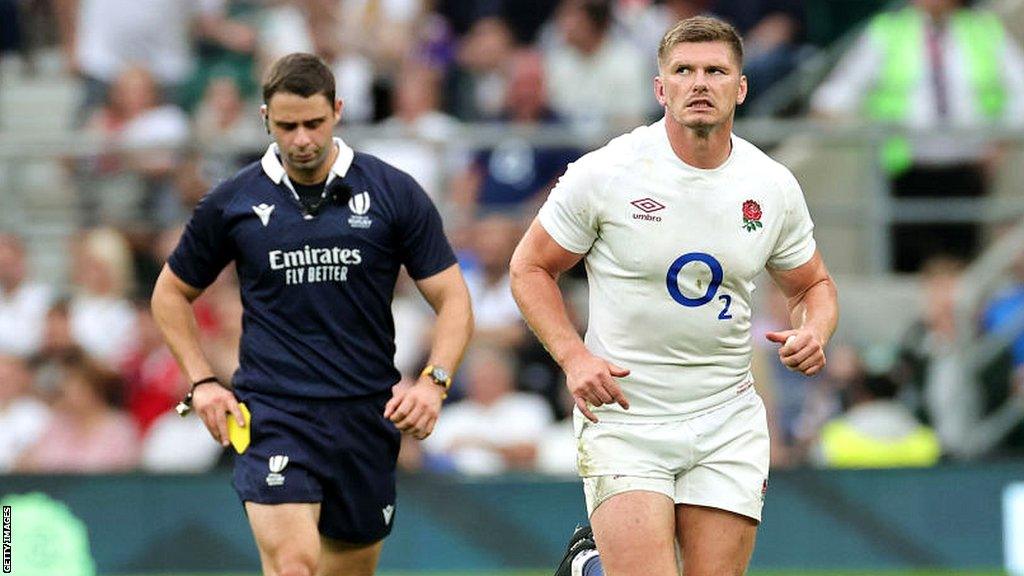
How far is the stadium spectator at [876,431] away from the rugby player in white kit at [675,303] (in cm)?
618

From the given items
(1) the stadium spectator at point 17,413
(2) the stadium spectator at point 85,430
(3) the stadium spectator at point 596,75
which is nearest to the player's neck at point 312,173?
(2) the stadium spectator at point 85,430

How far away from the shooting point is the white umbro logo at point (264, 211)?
804 centimetres

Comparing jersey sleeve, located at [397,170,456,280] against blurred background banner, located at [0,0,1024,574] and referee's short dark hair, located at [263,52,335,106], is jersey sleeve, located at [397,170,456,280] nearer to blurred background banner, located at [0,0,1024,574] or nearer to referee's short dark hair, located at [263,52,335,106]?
referee's short dark hair, located at [263,52,335,106]

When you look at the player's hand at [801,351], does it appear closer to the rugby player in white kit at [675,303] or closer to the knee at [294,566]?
the rugby player in white kit at [675,303]

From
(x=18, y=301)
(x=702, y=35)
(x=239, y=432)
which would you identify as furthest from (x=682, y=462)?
(x=18, y=301)

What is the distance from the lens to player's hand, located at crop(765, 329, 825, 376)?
22.7 feet

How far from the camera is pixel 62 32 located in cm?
1692

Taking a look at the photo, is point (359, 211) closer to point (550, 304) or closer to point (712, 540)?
point (550, 304)

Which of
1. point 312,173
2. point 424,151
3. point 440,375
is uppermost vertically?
point 312,173

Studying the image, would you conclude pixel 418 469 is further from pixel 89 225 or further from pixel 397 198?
pixel 397 198

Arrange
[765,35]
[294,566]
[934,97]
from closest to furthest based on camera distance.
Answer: [294,566] < [934,97] < [765,35]

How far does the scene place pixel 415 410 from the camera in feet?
25.4

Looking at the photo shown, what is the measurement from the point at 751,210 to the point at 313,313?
1817mm

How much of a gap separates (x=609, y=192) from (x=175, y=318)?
199cm
